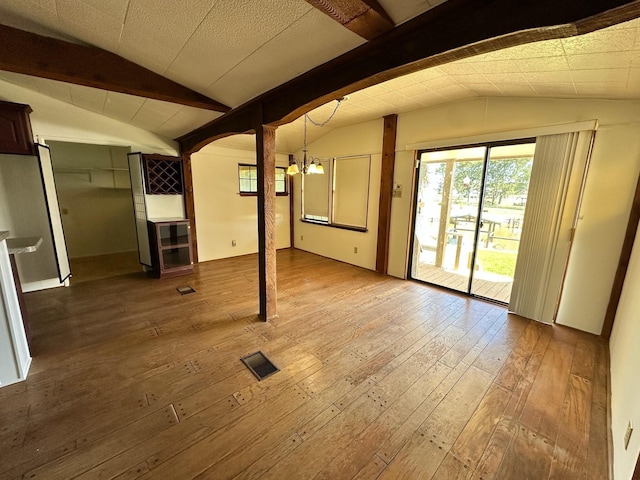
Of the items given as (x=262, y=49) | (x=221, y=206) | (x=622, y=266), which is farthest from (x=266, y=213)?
(x=622, y=266)

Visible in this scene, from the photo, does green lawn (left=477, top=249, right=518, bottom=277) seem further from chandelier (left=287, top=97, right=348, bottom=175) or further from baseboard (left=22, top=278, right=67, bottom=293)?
baseboard (left=22, top=278, right=67, bottom=293)

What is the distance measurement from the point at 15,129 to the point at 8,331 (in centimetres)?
264

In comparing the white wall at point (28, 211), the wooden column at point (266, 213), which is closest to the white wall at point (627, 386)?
the wooden column at point (266, 213)

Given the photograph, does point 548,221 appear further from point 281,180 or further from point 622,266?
point 281,180

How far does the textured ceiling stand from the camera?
1.53 meters

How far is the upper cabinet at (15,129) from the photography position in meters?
2.95

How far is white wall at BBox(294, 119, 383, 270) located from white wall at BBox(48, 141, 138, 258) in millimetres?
3912

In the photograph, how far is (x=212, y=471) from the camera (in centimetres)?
135

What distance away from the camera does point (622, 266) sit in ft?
8.18

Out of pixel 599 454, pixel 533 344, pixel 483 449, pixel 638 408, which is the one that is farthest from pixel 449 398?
pixel 533 344

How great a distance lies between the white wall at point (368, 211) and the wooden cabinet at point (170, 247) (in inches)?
102

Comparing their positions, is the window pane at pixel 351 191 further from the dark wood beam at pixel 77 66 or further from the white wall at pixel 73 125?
the white wall at pixel 73 125

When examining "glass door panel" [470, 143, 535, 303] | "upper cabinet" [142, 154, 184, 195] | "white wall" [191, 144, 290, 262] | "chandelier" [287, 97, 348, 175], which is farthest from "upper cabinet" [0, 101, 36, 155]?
"glass door panel" [470, 143, 535, 303]

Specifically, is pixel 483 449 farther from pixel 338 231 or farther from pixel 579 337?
pixel 338 231
